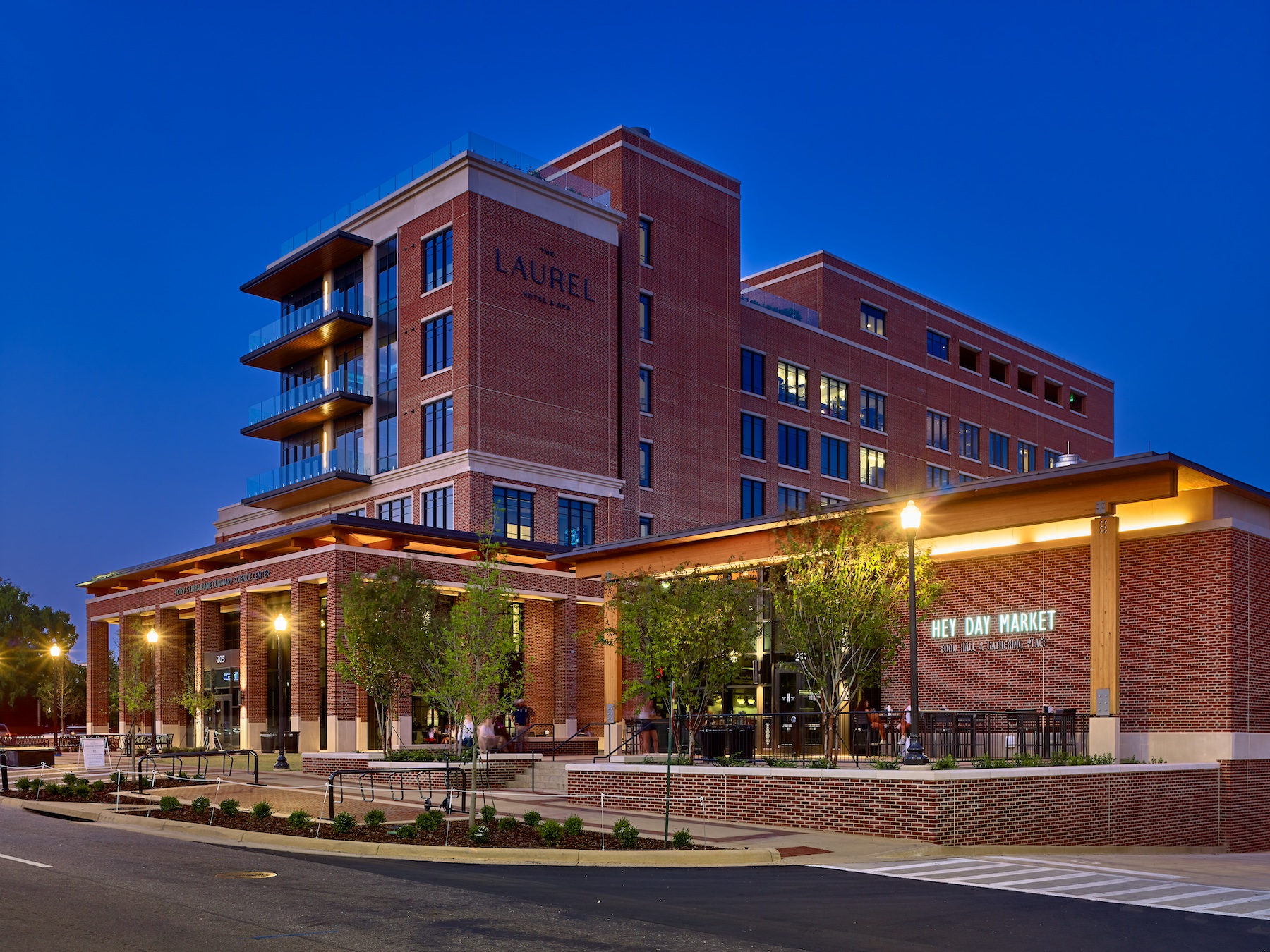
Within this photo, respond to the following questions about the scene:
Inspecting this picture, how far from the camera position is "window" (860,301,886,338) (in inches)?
2896

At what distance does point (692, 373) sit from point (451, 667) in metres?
41.8

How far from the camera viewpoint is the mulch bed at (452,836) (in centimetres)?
1795

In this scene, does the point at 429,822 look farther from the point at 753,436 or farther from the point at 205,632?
the point at 753,436

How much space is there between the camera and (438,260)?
53.6 m

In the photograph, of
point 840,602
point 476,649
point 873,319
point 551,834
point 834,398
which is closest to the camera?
point 551,834

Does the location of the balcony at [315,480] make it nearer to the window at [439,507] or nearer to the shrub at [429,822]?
the window at [439,507]

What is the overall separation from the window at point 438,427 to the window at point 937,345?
120ft

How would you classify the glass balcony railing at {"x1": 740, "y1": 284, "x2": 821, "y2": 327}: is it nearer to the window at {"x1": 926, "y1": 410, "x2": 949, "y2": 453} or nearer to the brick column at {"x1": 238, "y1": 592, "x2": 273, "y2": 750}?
the window at {"x1": 926, "y1": 410, "x2": 949, "y2": 453}

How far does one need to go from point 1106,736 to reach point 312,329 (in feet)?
143

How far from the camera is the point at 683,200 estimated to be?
204 feet

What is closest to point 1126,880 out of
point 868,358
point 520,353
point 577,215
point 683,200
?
point 520,353

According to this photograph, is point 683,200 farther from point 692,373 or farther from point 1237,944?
point 1237,944

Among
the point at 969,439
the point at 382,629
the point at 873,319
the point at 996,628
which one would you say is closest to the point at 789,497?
the point at 873,319

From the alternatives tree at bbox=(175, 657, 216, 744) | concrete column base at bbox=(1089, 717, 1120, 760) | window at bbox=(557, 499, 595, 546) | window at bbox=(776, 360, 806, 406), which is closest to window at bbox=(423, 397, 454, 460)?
window at bbox=(557, 499, 595, 546)
